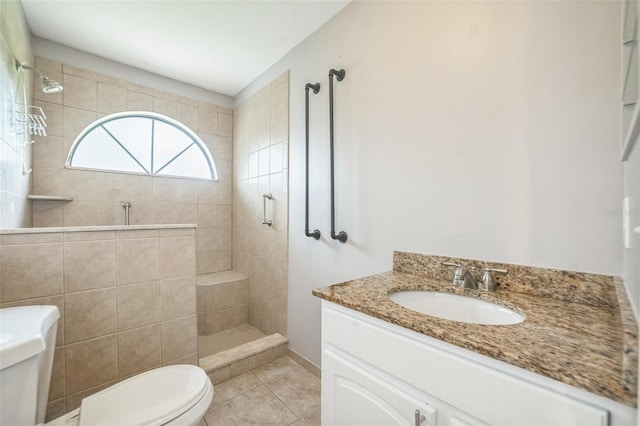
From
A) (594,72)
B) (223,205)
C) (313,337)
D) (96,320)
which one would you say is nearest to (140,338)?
(96,320)

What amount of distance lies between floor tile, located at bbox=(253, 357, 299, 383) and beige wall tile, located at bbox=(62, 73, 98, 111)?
263cm

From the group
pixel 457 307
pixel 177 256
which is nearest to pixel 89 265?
pixel 177 256

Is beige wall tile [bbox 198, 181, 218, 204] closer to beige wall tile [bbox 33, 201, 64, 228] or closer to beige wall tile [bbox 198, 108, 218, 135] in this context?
beige wall tile [bbox 198, 108, 218, 135]

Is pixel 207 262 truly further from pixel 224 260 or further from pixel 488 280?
pixel 488 280

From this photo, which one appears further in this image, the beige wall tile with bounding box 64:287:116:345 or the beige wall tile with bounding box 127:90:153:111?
the beige wall tile with bounding box 127:90:153:111

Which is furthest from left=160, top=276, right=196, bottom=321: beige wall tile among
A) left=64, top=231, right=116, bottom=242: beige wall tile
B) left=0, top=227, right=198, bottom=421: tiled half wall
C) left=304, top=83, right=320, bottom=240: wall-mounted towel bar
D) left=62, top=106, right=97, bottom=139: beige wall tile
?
left=62, top=106, right=97, bottom=139: beige wall tile

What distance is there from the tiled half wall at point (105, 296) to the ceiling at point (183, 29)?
4.92 ft

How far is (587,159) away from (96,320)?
7.56 ft

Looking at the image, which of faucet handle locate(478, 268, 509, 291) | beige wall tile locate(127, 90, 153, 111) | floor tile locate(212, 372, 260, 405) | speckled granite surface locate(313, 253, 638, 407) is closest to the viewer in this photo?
speckled granite surface locate(313, 253, 638, 407)

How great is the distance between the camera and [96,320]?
1448 millimetres

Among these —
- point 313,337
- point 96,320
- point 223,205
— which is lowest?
point 313,337

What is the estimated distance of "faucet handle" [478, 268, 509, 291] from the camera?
1051mm

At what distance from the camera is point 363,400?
92cm

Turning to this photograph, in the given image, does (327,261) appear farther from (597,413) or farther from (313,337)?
(597,413)
